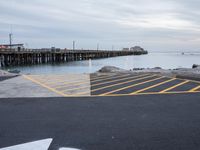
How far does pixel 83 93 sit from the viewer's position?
26.3ft

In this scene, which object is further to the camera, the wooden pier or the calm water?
the wooden pier

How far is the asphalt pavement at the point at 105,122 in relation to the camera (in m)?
3.67

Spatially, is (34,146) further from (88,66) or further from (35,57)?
(35,57)

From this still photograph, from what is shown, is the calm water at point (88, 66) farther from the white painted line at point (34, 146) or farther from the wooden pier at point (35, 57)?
the white painted line at point (34, 146)

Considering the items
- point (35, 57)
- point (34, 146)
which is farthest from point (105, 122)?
point (35, 57)

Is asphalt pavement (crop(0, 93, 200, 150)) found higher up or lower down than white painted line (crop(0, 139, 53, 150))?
higher up

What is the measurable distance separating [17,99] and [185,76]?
8.27 meters

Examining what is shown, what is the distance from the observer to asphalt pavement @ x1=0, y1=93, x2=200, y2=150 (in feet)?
12.0

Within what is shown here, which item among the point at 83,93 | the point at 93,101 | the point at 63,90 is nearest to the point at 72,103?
the point at 93,101

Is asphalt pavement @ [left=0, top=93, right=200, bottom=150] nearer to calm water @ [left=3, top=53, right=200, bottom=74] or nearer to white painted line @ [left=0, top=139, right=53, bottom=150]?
white painted line @ [left=0, top=139, right=53, bottom=150]

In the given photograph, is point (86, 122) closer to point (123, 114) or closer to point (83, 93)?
point (123, 114)

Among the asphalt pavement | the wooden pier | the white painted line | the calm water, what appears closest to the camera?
the white painted line

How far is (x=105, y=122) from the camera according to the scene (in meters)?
4.71

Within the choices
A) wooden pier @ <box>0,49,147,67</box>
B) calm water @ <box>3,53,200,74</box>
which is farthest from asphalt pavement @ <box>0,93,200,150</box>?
wooden pier @ <box>0,49,147,67</box>
